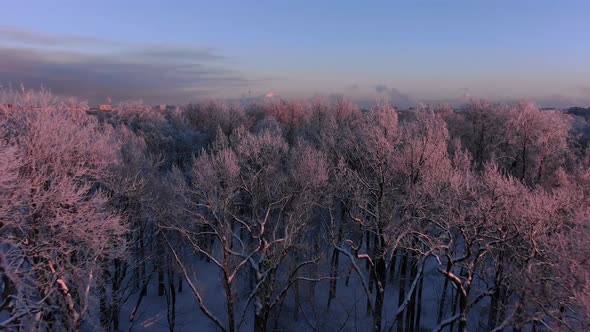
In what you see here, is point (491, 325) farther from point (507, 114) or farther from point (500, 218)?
point (507, 114)

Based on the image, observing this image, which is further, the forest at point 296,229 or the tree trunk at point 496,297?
the tree trunk at point 496,297

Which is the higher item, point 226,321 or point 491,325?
point 491,325

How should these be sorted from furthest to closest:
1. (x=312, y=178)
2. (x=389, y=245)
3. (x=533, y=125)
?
(x=533, y=125), (x=312, y=178), (x=389, y=245)

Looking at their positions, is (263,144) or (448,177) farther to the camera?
(263,144)

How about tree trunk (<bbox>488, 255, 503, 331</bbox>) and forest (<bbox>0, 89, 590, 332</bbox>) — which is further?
tree trunk (<bbox>488, 255, 503, 331</bbox>)

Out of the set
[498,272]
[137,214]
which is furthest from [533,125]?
[137,214]

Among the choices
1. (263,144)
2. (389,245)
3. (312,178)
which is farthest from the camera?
(263,144)

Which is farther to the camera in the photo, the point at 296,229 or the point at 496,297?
the point at 296,229

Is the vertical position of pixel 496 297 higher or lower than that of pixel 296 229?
lower
